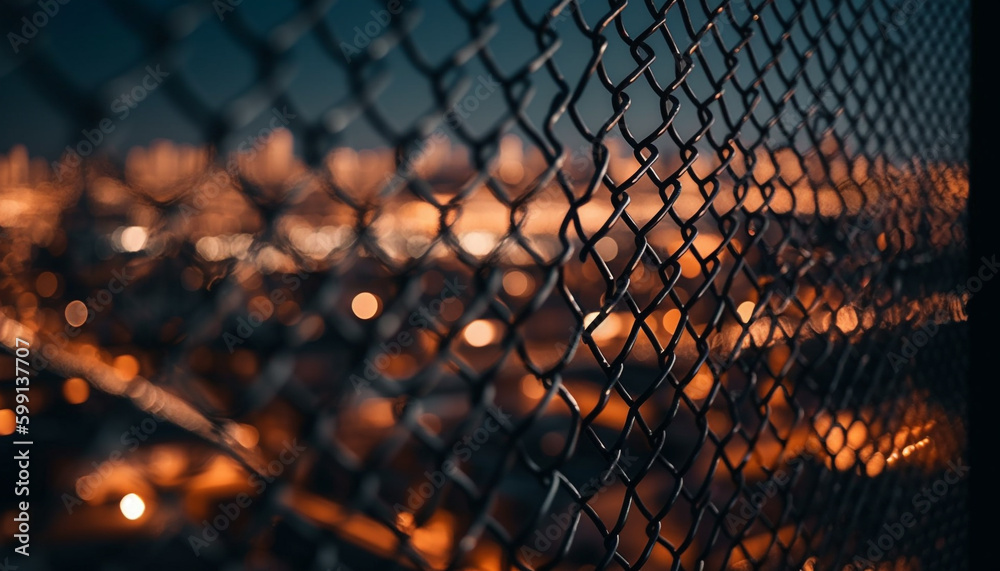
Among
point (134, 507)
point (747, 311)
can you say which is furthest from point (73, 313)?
point (747, 311)

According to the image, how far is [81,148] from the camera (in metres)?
0.38

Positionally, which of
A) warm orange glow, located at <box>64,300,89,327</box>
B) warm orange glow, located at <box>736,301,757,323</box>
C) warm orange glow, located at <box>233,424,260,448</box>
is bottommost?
warm orange glow, located at <box>233,424,260,448</box>

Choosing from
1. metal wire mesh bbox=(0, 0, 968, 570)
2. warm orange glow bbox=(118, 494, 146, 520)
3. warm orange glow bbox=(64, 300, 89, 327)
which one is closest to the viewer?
metal wire mesh bbox=(0, 0, 968, 570)

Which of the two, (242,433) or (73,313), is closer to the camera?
(242,433)

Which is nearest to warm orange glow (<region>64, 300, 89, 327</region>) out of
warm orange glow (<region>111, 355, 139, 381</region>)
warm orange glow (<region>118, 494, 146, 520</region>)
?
warm orange glow (<region>111, 355, 139, 381</region>)

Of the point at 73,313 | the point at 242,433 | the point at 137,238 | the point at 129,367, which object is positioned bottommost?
the point at 242,433

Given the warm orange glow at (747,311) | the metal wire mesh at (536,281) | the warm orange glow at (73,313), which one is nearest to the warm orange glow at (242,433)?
the metal wire mesh at (536,281)

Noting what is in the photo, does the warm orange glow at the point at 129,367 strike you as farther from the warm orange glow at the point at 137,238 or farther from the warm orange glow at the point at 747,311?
→ the warm orange glow at the point at 747,311

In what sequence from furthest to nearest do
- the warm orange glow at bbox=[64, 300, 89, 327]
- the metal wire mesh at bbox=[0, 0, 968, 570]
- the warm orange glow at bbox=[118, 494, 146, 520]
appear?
the warm orange glow at bbox=[64, 300, 89, 327]
the warm orange glow at bbox=[118, 494, 146, 520]
the metal wire mesh at bbox=[0, 0, 968, 570]

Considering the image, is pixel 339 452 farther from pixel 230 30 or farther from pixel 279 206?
pixel 230 30

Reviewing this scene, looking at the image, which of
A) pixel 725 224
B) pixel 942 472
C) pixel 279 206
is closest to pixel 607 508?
pixel 942 472

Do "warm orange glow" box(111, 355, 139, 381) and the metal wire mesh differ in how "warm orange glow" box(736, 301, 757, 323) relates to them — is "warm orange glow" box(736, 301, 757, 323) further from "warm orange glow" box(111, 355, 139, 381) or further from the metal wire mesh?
"warm orange glow" box(111, 355, 139, 381)

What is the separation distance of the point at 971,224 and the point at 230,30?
165 centimetres

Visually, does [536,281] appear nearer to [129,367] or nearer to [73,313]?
[129,367]
